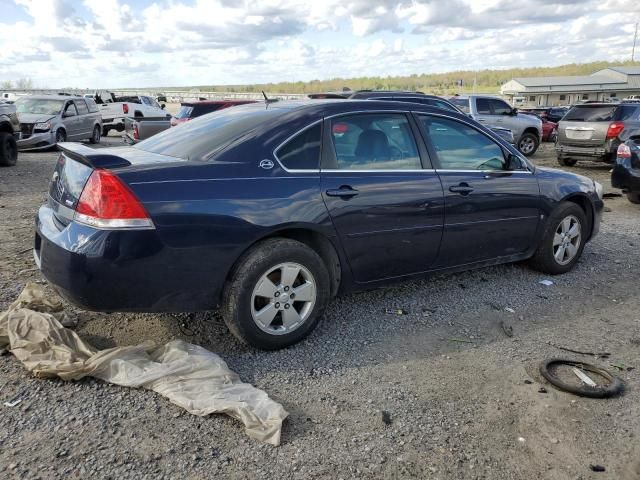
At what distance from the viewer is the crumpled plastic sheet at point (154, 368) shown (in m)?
3.01

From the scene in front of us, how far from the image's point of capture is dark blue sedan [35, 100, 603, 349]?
10.8ft

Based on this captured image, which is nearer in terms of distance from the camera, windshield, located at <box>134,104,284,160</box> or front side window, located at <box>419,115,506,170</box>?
windshield, located at <box>134,104,284,160</box>

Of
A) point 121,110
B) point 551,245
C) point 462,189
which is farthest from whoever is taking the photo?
point 121,110

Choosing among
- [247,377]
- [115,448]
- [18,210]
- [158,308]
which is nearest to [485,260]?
[247,377]

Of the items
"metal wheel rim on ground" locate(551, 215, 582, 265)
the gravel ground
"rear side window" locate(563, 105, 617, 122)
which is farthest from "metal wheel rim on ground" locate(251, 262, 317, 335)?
"rear side window" locate(563, 105, 617, 122)

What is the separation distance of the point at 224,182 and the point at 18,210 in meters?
6.18

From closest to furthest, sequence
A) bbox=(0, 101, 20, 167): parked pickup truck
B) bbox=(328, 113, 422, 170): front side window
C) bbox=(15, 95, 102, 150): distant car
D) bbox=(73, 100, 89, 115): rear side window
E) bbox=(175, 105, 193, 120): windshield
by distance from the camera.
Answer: bbox=(328, 113, 422, 170): front side window
bbox=(0, 101, 20, 167): parked pickup truck
bbox=(175, 105, 193, 120): windshield
bbox=(15, 95, 102, 150): distant car
bbox=(73, 100, 89, 115): rear side window

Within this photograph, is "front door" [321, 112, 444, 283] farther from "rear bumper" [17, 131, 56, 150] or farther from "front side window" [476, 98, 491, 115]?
"rear bumper" [17, 131, 56, 150]

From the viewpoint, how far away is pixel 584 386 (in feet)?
11.5

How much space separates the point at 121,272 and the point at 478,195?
2.88m

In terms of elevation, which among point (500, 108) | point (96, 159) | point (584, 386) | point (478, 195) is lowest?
point (584, 386)

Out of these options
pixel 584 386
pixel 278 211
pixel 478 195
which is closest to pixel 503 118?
pixel 478 195

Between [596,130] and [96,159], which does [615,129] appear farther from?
[96,159]

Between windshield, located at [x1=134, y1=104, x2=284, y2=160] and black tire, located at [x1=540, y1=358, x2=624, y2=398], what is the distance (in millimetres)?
2470
